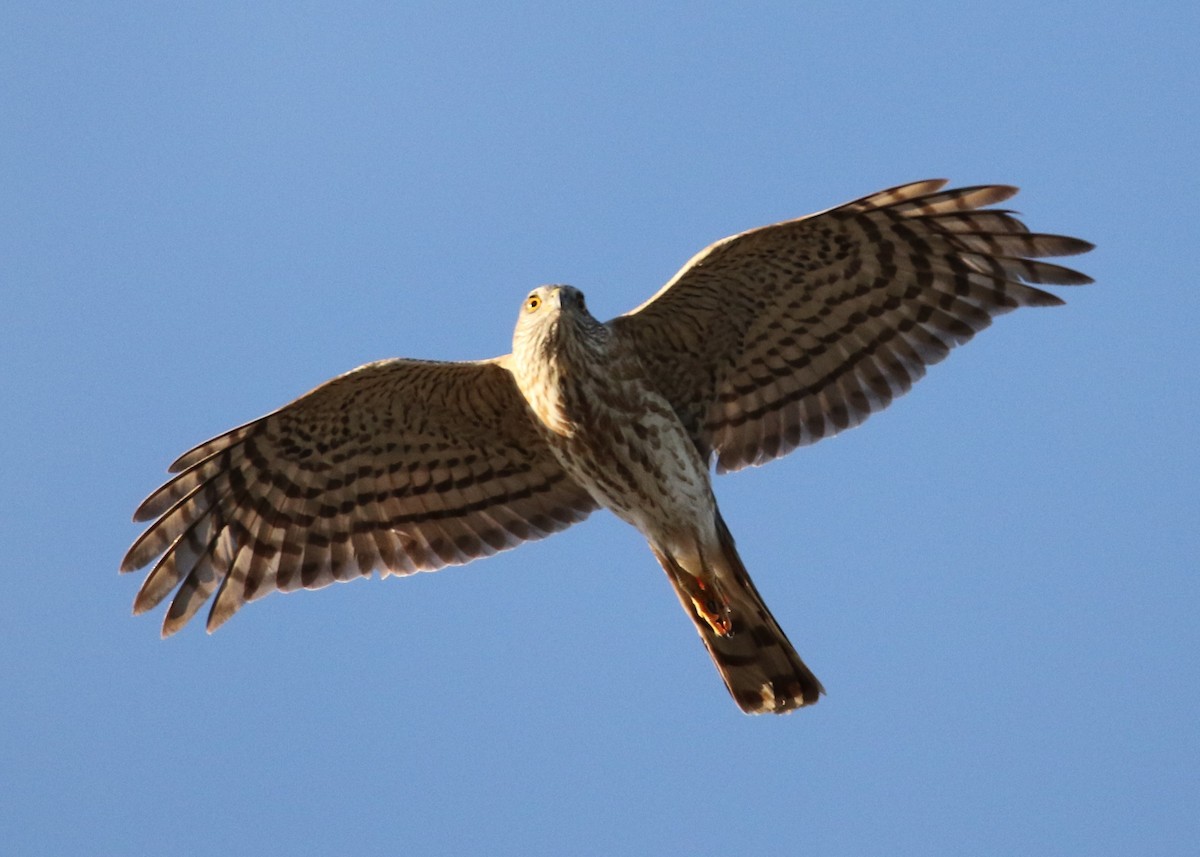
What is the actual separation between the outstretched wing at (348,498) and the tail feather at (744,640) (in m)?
1.08

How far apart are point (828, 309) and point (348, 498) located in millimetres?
3270

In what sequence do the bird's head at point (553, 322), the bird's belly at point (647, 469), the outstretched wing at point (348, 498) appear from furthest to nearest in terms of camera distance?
the outstretched wing at point (348, 498)
the bird's belly at point (647, 469)
the bird's head at point (553, 322)

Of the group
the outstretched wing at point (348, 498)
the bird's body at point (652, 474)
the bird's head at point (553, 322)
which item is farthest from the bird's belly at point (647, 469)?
the outstretched wing at point (348, 498)

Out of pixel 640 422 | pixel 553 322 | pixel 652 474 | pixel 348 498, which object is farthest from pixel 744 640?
pixel 348 498

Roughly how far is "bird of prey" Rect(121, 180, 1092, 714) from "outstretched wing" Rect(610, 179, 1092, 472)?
0.04 ft

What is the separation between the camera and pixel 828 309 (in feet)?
34.5

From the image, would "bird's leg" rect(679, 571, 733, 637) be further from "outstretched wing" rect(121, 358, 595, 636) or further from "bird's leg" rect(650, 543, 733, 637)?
"outstretched wing" rect(121, 358, 595, 636)

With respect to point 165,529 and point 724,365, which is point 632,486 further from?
point 165,529

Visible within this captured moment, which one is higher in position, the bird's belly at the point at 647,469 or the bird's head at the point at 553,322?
the bird's head at the point at 553,322

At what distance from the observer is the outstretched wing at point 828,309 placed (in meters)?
9.99

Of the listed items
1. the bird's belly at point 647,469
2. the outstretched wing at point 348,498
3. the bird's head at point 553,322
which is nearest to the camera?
the bird's head at point 553,322

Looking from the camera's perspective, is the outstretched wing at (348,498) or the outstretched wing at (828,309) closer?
the outstretched wing at (828,309)

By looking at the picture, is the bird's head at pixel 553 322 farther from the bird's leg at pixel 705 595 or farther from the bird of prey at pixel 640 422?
the bird's leg at pixel 705 595

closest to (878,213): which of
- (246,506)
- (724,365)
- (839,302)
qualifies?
(839,302)
